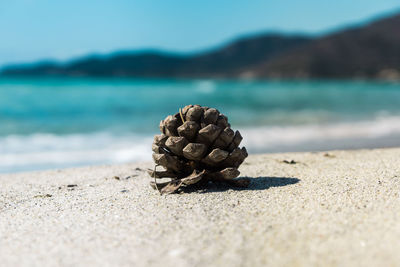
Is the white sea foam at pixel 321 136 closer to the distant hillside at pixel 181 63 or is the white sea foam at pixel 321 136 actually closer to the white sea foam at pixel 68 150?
the white sea foam at pixel 68 150

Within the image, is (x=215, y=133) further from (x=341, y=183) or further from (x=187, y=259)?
(x=187, y=259)

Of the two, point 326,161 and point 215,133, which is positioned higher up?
point 215,133

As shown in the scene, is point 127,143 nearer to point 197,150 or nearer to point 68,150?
point 68,150

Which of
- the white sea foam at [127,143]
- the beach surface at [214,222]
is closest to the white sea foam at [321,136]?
the white sea foam at [127,143]

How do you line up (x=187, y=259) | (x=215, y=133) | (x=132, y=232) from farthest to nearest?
1. (x=215, y=133)
2. (x=132, y=232)
3. (x=187, y=259)

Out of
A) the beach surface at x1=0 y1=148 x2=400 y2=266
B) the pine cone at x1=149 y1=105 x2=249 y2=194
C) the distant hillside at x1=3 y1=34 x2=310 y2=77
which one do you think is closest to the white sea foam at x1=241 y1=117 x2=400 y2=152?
the beach surface at x1=0 y1=148 x2=400 y2=266

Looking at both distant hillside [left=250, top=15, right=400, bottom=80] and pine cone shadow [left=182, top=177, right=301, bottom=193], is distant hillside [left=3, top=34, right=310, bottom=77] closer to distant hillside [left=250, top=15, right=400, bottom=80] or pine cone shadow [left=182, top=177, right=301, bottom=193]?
distant hillside [left=250, top=15, right=400, bottom=80]

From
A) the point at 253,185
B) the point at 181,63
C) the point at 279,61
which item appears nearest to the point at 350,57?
the point at 279,61

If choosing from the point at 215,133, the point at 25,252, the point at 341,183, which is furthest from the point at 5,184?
the point at 341,183
